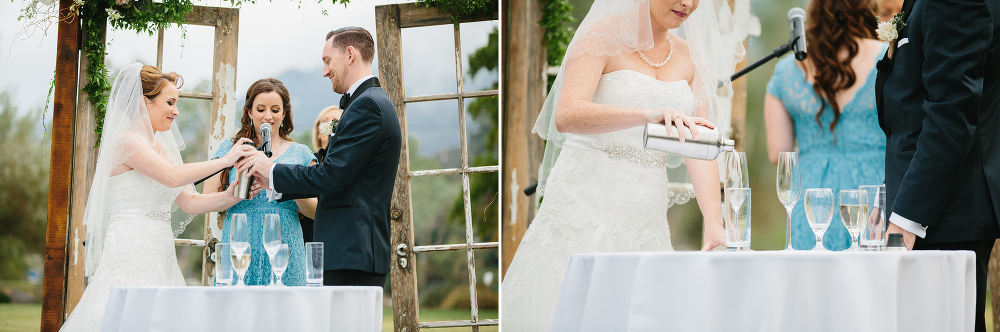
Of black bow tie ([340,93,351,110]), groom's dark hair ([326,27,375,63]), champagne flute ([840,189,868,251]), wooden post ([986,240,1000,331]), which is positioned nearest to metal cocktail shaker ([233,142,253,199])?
black bow tie ([340,93,351,110])

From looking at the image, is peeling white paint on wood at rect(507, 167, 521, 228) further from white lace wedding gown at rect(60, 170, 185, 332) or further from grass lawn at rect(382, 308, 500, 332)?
white lace wedding gown at rect(60, 170, 185, 332)

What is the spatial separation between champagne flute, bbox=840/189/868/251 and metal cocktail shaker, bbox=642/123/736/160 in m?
0.26

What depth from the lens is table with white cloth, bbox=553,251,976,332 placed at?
133 centimetres

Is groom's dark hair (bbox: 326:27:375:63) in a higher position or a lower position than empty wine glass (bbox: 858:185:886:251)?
higher

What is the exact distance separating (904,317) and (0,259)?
3802mm

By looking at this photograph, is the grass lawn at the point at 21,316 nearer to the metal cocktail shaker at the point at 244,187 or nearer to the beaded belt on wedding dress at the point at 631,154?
the metal cocktail shaker at the point at 244,187

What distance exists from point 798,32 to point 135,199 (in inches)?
107

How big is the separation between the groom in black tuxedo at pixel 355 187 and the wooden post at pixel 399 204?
1.16m

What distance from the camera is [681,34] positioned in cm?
262

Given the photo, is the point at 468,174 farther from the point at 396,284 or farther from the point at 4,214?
the point at 4,214

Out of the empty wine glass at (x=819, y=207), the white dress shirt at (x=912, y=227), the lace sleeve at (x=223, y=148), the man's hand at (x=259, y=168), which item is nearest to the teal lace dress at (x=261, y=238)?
the man's hand at (x=259, y=168)

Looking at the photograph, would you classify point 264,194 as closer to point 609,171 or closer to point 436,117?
point 436,117

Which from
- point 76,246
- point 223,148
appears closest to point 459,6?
point 223,148

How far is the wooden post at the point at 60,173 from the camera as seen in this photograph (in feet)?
11.5
